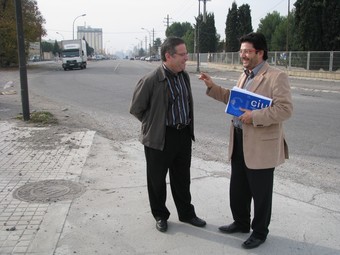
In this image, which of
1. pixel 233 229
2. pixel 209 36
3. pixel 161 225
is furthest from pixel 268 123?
pixel 209 36

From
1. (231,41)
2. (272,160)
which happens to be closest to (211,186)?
(272,160)

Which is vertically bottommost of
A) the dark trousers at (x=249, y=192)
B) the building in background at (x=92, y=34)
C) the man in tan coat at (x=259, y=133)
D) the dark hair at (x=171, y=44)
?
the dark trousers at (x=249, y=192)

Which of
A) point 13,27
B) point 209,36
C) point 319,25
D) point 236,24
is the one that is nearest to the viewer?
point 319,25

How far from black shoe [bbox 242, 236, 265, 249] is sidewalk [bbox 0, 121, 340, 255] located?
0.06 m

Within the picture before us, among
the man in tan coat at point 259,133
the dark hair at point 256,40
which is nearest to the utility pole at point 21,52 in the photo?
the man in tan coat at point 259,133

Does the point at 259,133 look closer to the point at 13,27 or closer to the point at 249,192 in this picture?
the point at 249,192

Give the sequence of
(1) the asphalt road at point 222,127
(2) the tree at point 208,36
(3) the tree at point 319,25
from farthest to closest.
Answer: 1. (2) the tree at point 208,36
2. (3) the tree at point 319,25
3. (1) the asphalt road at point 222,127

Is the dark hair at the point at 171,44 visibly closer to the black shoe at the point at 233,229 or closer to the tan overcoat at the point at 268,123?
the tan overcoat at the point at 268,123

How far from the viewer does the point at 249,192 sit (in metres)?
4.01

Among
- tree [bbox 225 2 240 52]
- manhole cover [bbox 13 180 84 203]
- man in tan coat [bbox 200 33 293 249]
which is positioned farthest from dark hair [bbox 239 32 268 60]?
tree [bbox 225 2 240 52]

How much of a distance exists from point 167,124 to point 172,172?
60 centimetres

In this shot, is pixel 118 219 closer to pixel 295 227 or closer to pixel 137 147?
pixel 295 227

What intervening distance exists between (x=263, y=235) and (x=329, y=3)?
3174cm

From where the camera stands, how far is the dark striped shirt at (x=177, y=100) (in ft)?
13.0
